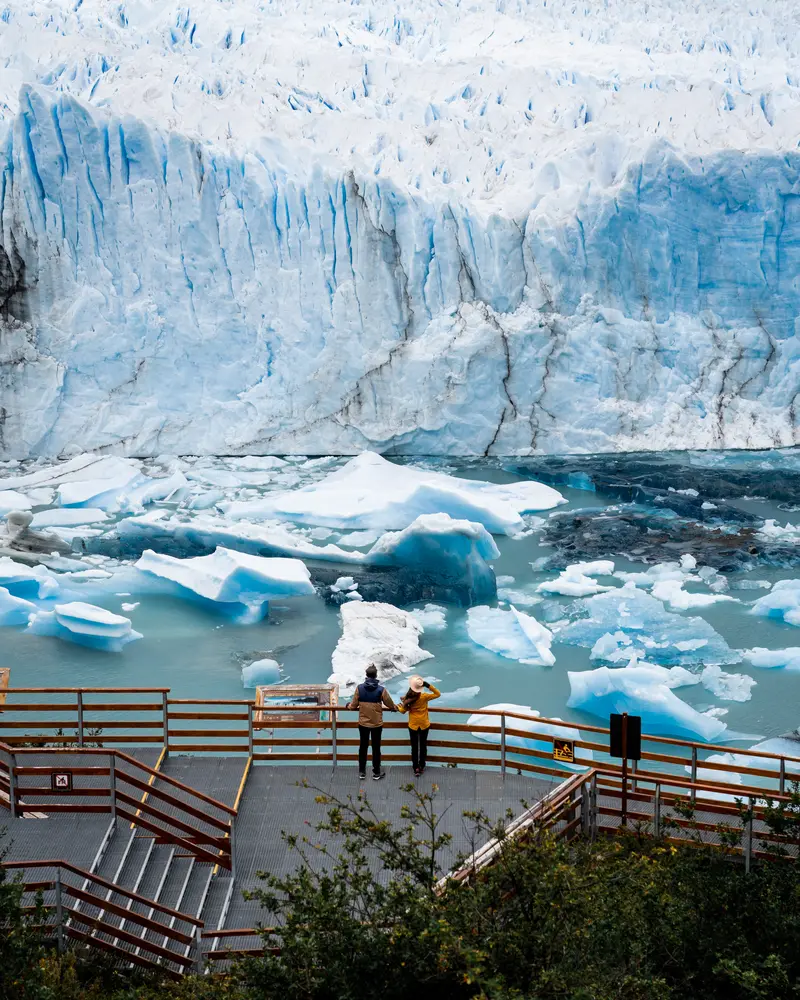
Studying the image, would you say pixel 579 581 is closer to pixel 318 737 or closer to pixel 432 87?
pixel 318 737

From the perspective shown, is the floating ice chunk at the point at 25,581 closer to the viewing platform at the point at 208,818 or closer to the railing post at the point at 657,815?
the viewing platform at the point at 208,818

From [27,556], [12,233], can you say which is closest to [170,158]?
[12,233]

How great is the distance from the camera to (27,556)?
1428 cm

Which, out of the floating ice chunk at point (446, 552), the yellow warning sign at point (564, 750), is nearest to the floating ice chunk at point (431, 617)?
the floating ice chunk at point (446, 552)

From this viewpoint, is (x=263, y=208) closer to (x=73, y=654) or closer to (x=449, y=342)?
(x=449, y=342)

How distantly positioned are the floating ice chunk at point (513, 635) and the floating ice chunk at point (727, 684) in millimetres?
1610

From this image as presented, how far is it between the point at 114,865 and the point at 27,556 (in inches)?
Result: 410

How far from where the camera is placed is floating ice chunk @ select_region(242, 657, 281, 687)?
33.4 ft

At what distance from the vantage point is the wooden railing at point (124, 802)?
4.88 meters

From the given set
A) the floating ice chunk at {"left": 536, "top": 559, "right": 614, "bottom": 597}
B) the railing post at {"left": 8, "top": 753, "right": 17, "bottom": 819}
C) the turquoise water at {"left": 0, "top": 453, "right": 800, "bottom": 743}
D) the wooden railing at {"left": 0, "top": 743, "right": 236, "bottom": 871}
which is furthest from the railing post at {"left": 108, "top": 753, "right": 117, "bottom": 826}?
the floating ice chunk at {"left": 536, "top": 559, "right": 614, "bottom": 597}

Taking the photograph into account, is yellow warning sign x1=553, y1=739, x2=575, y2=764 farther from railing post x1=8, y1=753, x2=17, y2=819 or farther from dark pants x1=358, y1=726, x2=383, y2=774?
railing post x1=8, y1=753, x2=17, y2=819

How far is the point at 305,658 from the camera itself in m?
11.0

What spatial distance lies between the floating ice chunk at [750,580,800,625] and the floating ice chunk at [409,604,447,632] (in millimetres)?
3750

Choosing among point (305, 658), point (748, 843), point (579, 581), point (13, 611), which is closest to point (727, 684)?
point (579, 581)
